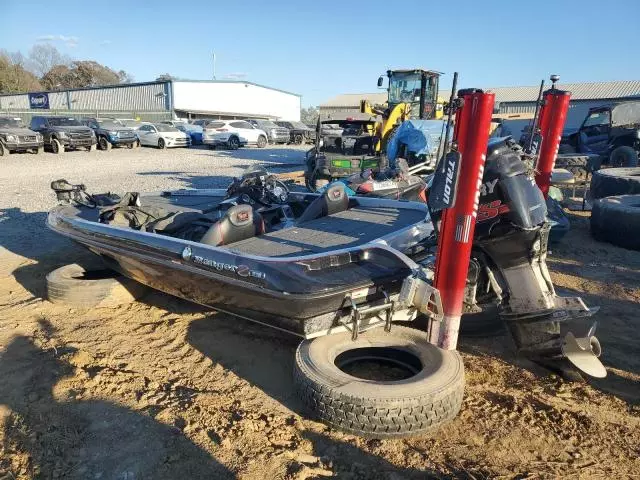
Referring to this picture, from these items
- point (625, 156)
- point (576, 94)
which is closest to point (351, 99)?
point (576, 94)

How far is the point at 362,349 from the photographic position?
125 inches

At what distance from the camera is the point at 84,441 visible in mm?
2588

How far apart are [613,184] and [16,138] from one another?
20.7 metres

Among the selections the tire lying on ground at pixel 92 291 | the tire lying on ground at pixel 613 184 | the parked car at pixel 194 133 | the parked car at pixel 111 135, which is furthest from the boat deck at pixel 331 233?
the parked car at pixel 194 133

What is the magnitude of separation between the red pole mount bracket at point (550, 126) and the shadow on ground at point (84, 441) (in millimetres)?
3455

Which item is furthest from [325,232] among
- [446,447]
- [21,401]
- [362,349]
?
[21,401]

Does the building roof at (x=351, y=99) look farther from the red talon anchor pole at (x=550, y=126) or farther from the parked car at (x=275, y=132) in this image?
the red talon anchor pole at (x=550, y=126)

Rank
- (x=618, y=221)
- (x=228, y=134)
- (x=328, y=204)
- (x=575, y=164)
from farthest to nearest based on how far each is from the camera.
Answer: (x=228, y=134) < (x=575, y=164) < (x=618, y=221) < (x=328, y=204)

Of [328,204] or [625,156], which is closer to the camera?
[328,204]

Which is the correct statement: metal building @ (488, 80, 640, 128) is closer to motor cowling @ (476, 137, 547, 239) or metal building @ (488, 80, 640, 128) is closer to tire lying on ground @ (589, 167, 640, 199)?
tire lying on ground @ (589, 167, 640, 199)

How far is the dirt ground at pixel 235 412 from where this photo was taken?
94.1 inches

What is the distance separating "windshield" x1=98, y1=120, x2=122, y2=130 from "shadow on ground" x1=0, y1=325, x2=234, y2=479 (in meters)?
22.7

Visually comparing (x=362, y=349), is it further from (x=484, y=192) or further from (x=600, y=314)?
(x=600, y=314)

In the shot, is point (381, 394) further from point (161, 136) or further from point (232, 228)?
point (161, 136)
